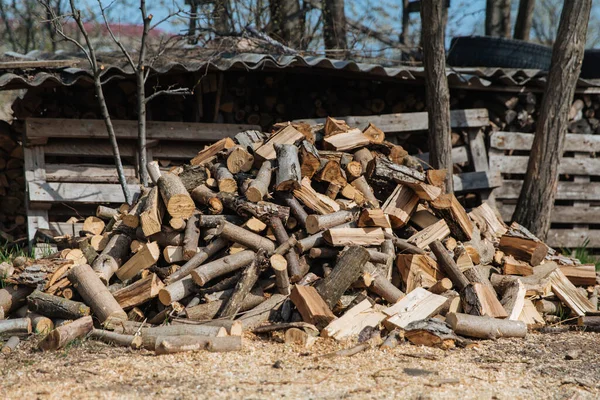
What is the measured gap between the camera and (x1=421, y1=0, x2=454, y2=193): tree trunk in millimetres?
7742

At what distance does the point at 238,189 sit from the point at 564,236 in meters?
5.21

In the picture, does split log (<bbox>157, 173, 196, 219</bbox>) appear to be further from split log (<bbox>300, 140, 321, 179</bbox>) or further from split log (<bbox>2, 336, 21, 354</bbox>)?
split log (<bbox>2, 336, 21, 354</bbox>)

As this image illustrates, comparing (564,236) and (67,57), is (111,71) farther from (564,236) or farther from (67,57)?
(564,236)

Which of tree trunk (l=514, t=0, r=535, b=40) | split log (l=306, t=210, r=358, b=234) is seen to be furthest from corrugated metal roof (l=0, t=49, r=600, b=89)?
tree trunk (l=514, t=0, r=535, b=40)

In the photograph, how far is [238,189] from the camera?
20.0ft

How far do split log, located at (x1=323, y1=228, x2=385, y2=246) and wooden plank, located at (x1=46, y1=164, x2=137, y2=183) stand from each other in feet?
11.4

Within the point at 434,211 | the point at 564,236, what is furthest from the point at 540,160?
the point at 434,211

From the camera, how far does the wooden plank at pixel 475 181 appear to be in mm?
8578

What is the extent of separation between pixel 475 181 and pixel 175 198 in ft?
15.0

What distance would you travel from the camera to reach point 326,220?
5648 millimetres

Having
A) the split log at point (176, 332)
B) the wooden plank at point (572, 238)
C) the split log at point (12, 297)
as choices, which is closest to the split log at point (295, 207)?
the split log at point (176, 332)

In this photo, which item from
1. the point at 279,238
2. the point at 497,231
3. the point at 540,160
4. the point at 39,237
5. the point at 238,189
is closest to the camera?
the point at 279,238

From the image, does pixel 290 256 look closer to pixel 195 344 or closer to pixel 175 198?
pixel 175 198

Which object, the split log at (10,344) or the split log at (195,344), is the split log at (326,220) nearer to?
the split log at (195,344)
